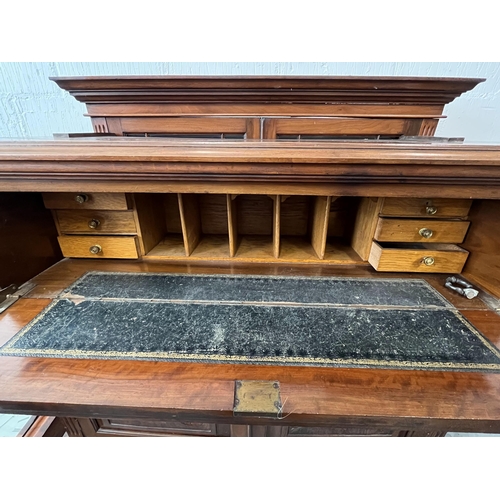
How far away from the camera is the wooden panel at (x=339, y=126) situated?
3.06ft

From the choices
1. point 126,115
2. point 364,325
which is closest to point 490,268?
point 364,325

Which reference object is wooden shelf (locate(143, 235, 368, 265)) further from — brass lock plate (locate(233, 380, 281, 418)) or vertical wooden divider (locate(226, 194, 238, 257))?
brass lock plate (locate(233, 380, 281, 418))

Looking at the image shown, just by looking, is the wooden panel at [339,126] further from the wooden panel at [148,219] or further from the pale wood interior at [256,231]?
the wooden panel at [148,219]

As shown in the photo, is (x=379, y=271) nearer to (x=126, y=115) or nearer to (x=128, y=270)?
(x=128, y=270)

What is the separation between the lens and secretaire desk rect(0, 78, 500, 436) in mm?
388

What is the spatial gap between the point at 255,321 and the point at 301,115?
77 cm

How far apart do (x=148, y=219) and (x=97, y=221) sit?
0.13 m

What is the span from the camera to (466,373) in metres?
0.42

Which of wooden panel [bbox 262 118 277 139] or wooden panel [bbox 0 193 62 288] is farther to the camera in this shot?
wooden panel [bbox 262 118 277 139]

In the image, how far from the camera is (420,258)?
0.68 meters

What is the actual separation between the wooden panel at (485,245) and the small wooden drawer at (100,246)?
893 mm

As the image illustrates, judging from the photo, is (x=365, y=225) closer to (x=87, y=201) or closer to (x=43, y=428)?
(x=87, y=201)

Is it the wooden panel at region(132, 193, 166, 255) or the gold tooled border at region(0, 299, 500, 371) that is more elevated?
the wooden panel at region(132, 193, 166, 255)

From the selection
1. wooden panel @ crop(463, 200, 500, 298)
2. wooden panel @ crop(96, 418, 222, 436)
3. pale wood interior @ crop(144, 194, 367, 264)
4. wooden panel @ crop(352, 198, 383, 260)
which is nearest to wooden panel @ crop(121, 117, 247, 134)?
pale wood interior @ crop(144, 194, 367, 264)
